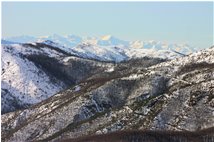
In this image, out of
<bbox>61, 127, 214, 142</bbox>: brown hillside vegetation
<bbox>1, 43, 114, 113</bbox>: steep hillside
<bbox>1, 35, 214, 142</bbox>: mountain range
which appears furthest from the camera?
<bbox>1, 43, 114, 113</bbox>: steep hillside

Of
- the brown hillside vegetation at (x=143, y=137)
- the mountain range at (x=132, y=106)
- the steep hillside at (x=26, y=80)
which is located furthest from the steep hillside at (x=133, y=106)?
the steep hillside at (x=26, y=80)

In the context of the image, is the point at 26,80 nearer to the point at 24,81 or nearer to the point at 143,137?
the point at 24,81

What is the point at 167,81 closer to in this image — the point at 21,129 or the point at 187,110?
the point at 187,110

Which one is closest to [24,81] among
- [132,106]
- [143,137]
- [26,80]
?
[26,80]

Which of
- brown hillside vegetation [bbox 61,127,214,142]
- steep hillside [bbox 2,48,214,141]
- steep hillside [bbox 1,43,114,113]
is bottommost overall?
steep hillside [bbox 1,43,114,113]

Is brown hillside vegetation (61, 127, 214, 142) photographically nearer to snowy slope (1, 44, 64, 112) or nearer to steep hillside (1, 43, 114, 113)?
steep hillside (1, 43, 114, 113)

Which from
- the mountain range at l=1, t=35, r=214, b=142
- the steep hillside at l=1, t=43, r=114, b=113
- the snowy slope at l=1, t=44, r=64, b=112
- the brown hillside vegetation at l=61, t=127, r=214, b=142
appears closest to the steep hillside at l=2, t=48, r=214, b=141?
the mountain range at l=1, t=35, r=214, b=142

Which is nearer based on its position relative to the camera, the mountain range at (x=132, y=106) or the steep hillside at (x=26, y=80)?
the mountain range at (x=132, y=106)

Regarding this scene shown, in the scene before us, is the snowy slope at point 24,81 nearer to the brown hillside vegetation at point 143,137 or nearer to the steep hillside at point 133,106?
the steep hillside at point 133,106
